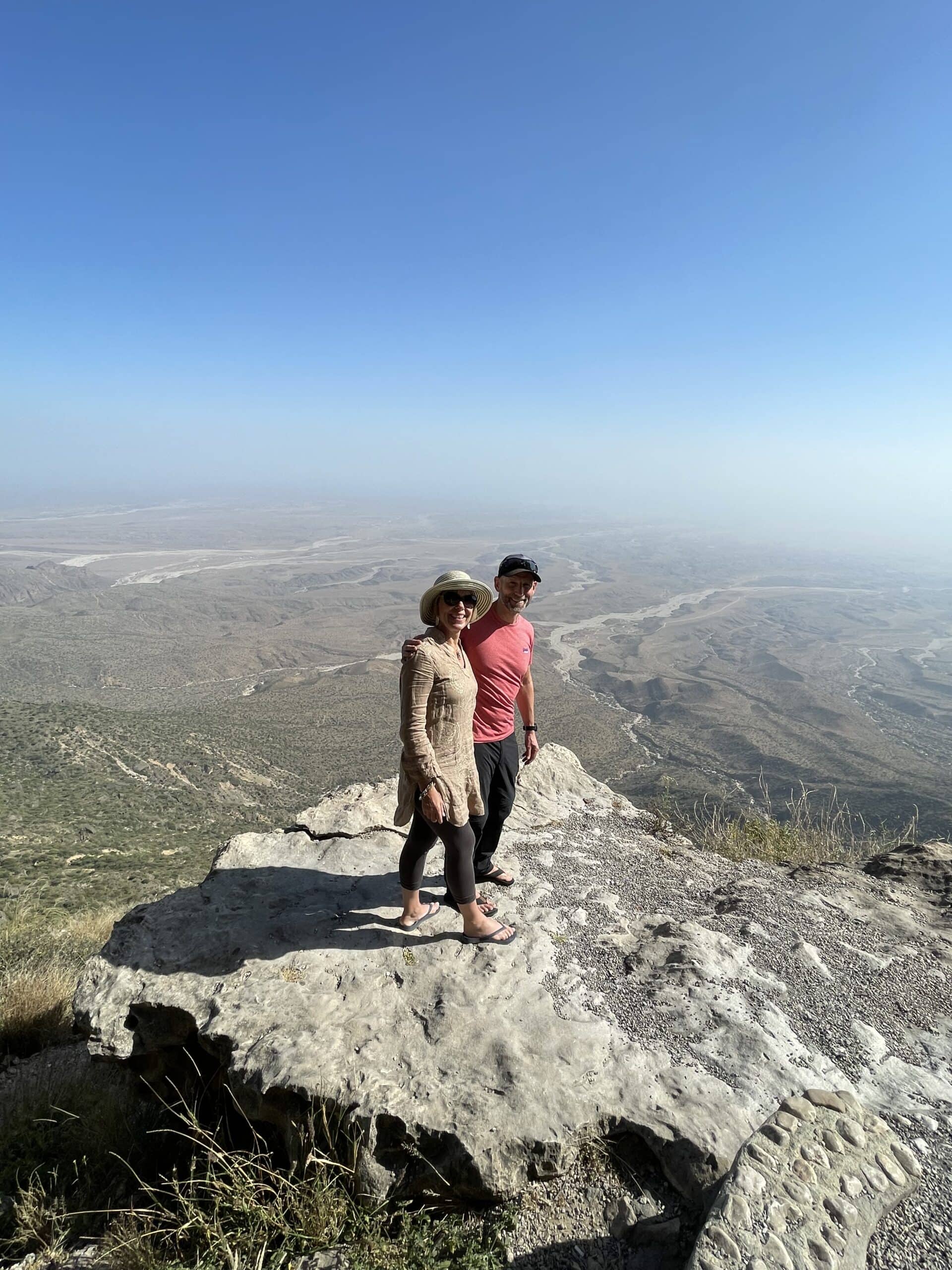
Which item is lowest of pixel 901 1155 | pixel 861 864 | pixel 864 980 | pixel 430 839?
pixel 861 864

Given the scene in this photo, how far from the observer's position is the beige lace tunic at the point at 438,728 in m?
2.94

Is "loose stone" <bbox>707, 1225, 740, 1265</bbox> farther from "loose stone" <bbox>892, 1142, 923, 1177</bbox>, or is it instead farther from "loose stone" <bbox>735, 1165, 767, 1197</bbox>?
"loose stone" <bbox>892, 1142, 923, 1177</bbox>

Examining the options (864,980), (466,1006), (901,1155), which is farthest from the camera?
(864,980)

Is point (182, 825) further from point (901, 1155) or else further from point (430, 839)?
point (901, 1155)

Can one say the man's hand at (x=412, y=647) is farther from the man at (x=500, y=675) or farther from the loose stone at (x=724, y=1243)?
the loose stone at (x=724, y=1243)

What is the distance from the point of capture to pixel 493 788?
149 inches

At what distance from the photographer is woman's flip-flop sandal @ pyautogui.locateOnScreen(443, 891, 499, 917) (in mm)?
3666

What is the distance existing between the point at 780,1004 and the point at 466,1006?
5.42ft

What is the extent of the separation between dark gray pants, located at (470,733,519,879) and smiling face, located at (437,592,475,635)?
821mm

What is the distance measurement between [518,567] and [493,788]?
4.73ft

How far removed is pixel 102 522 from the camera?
174 meters

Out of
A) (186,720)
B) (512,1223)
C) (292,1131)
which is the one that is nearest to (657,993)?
(512,1223)

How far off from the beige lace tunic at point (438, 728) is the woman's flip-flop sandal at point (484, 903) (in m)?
0.84

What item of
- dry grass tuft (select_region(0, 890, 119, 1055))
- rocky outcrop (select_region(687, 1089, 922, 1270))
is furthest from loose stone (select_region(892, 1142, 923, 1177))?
dry grass tuft (select_region(0, 890, 119, 1055))
